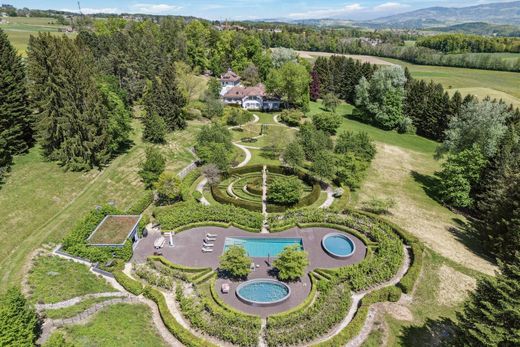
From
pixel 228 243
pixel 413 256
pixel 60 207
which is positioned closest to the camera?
pixel 413 256

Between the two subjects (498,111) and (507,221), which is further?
(498,111)

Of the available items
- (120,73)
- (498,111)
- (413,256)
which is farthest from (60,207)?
(498,111)

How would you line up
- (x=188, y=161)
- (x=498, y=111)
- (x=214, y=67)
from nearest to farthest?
(x=498, y=111) < (x=188, y=161) < (x=214, y=67)

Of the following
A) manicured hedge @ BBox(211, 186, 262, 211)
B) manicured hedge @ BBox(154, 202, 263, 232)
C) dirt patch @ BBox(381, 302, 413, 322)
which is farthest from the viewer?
manicured hedge @ BBox(211, 186, 262, 211)

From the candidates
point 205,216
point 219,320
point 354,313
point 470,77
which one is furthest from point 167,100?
point 470,77

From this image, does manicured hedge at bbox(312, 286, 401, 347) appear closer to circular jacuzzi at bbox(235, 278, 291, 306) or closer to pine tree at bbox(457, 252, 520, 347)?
circular jacuzzi at bbox(235, 278, 291, 306)

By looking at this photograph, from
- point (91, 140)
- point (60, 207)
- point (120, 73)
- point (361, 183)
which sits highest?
point (120, 73)

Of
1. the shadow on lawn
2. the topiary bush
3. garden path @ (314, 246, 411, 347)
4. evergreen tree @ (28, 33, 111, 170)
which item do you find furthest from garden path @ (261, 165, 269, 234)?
evergreen tree @ (28, 33, 111, 170)

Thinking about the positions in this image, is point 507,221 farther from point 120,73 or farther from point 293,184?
point 120,73
